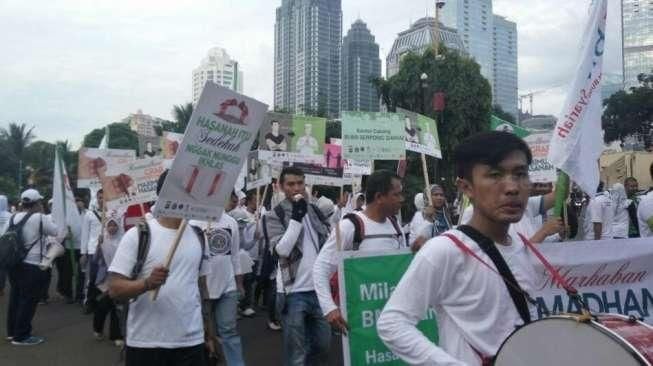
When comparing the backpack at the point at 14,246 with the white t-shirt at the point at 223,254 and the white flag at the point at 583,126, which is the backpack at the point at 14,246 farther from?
the white flag at the point at 583,126

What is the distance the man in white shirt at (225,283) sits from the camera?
5805mm

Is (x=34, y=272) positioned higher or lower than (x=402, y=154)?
lower

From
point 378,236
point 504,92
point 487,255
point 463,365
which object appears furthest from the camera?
point 504,92

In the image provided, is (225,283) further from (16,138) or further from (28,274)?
(16,138)

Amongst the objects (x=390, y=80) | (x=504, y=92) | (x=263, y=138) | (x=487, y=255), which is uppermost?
(x=504, y=92)

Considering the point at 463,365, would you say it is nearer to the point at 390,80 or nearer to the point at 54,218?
the point at 54,218

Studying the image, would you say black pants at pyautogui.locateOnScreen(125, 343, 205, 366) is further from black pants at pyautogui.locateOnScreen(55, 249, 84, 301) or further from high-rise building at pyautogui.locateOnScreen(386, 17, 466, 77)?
high-rise building at pyautogui.locateOnScreen(386, 17, 466, 77)

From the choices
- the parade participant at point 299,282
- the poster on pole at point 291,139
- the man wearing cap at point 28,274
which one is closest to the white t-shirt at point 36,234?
the man wearing cap at point 28,274

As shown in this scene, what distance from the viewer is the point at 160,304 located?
12.2ft

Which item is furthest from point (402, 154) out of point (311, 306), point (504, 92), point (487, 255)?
point (504, 92)

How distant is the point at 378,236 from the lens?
188 inches

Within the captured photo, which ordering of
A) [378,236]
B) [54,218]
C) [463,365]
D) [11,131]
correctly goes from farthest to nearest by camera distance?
[11,131] < [54,218] < [378,236] < [463,365]

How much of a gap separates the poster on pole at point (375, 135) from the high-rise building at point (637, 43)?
2589 inches

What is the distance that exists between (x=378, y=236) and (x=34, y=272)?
17.7 feet
